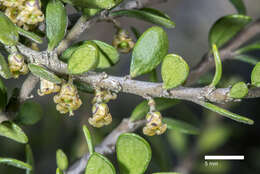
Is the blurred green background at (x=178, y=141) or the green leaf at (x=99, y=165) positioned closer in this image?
the green leaf at (x=99, y=165)

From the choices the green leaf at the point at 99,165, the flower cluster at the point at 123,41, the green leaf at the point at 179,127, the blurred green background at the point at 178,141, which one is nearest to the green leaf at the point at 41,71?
the green leaf at the point at 99,165

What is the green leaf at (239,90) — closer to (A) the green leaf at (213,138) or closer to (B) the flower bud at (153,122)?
(B) the flower bud at (153,122)

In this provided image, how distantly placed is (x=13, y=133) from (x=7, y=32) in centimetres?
23

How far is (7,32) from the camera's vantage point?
1.82ft

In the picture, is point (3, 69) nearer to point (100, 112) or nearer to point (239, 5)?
point (100, 112)

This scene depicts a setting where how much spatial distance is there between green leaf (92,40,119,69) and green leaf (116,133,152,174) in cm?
19

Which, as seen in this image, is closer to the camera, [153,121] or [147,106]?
[153,121]

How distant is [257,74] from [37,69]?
382 mm

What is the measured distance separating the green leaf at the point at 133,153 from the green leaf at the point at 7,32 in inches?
9.7

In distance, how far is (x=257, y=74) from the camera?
60 cm

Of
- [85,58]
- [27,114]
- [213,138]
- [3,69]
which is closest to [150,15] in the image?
[85,58]

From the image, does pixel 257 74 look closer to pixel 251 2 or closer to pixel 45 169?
pixel 45 169

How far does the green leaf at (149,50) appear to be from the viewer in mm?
637

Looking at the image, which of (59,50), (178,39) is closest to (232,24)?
(59,50)
